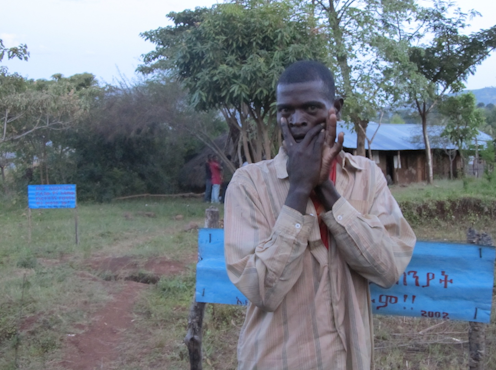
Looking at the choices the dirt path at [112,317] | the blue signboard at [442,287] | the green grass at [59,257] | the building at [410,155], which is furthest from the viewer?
the building at [410,155]

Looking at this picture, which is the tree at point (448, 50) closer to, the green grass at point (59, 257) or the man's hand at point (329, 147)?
the green grass at point (59, 257)

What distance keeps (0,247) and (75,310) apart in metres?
3.60

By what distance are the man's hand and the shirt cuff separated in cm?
13

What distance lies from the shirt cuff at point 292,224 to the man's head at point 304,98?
0.87ft

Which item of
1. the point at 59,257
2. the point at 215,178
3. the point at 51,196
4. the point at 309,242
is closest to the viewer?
the point at 309,242

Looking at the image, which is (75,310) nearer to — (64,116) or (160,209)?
(160,209)

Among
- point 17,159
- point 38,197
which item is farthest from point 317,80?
point 17,159

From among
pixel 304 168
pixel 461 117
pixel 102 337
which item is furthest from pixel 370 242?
pixel 461 117

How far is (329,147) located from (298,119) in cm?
15

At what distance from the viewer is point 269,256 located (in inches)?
51.6

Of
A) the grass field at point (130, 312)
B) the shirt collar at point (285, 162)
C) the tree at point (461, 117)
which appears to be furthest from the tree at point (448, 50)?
the shirt collar at point (285, 162)

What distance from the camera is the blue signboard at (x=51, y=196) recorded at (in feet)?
25.1

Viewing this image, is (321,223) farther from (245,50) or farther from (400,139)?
(400,139)

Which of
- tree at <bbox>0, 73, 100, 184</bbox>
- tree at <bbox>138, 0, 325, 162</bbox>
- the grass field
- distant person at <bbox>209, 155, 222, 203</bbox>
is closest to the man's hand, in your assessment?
A: the grass field
